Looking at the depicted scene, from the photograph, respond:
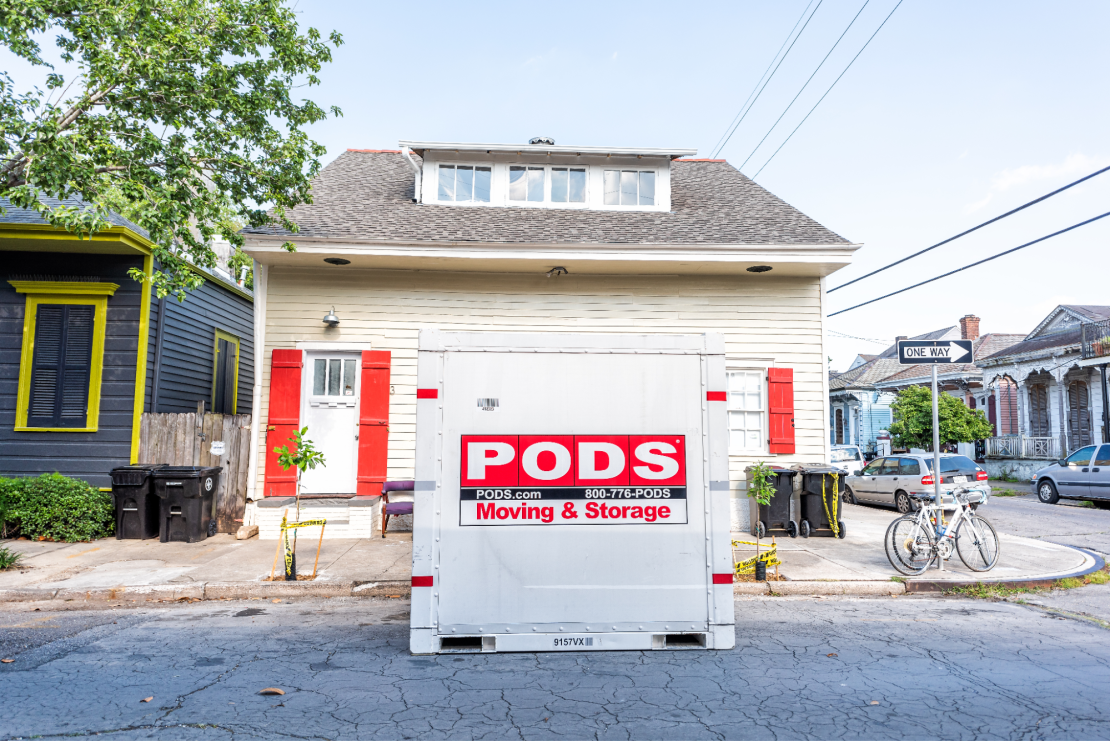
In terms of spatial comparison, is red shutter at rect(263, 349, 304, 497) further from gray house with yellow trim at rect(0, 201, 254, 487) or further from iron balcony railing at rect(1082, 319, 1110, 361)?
iron balcony railing at rect(1082, 319, 1110, 361)

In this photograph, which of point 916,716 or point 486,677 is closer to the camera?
point 916,716

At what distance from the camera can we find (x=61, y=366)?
10352mm

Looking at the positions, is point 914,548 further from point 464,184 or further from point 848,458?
point 848,458

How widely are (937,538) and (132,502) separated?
427 inches

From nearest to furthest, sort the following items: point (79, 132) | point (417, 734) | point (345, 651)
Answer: point (417, 734)
point (345, 651)
point (79, 132)

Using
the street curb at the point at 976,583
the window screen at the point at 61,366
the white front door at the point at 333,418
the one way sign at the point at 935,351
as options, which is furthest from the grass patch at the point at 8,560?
the one way sign at the point at 935,351

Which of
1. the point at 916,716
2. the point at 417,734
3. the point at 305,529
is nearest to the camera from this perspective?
the point at 417,734

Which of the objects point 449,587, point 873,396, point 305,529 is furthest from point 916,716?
point 873,396

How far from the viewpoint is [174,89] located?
353 inches

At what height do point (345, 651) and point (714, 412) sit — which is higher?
point (714, 412)

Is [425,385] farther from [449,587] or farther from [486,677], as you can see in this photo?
[486,677]

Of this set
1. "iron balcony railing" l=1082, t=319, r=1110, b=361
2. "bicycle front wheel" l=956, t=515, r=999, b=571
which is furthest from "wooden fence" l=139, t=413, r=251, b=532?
"iron balcony railing" l=1082, t=319, r=1110, b=361

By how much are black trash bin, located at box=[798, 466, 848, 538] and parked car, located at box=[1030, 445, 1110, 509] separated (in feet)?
38.1

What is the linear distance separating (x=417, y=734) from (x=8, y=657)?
358 cm
